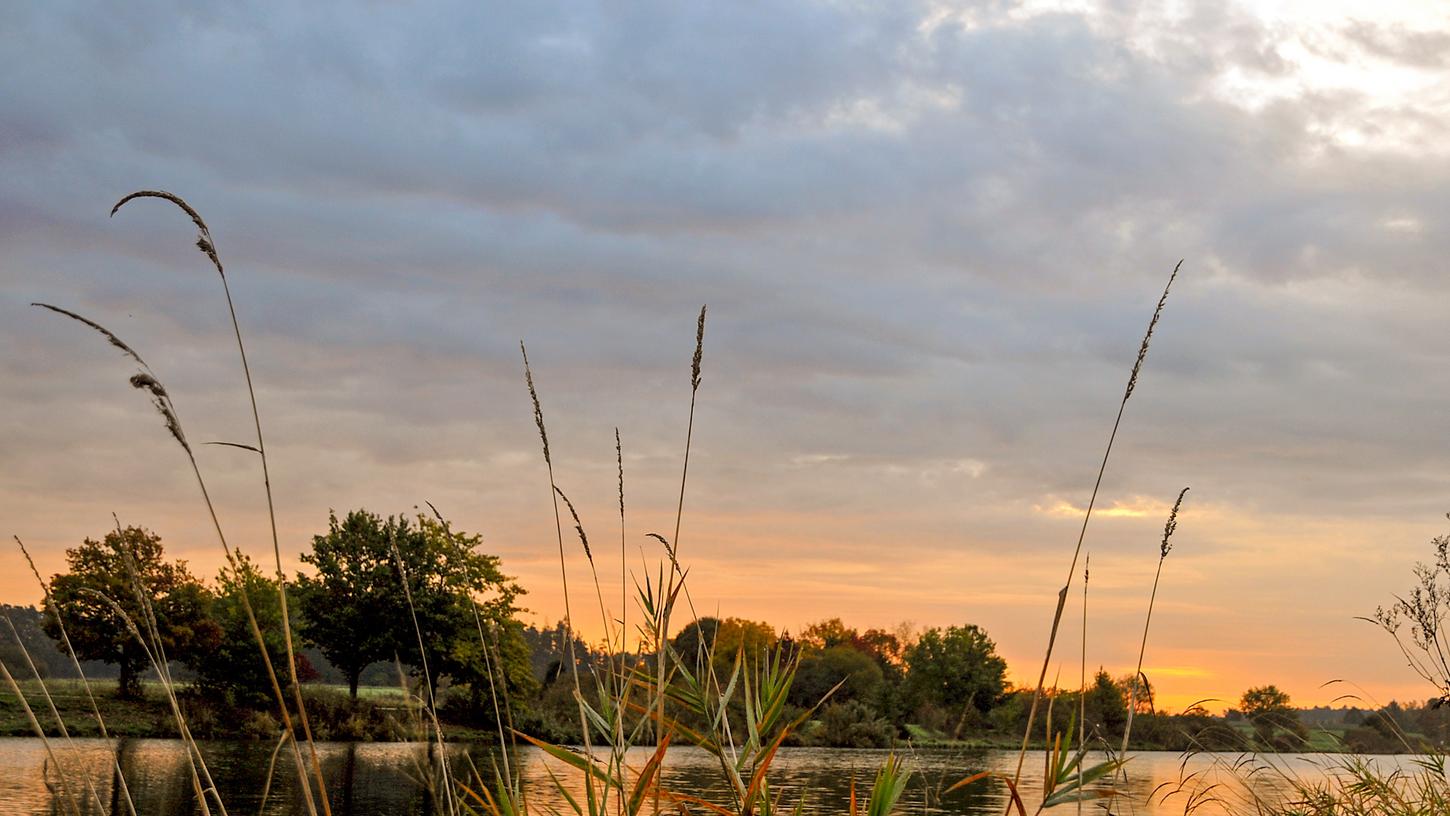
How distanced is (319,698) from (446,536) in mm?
50990

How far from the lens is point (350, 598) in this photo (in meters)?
48.5

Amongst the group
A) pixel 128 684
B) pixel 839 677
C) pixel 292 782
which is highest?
pixel 839 677

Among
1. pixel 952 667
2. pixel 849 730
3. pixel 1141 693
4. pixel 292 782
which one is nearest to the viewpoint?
pixel 1141 693

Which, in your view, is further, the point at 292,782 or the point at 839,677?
the point at 839,677

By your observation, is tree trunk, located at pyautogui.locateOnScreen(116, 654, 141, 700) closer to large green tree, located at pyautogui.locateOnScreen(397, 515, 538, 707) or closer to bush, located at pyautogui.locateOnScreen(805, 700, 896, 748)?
large green tree, located at pyautogui.locateOnScreen(397, 515, 538, 707)

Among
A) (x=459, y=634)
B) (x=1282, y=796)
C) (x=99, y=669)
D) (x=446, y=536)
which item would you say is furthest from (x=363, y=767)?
(x=99, y=669)

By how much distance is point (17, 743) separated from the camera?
38000 mm

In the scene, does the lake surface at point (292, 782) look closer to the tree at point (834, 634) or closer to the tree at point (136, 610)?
the tree at point (136, 610)

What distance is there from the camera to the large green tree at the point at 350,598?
156 ft

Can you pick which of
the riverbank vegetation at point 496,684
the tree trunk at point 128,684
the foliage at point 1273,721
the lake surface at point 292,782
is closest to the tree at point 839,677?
the riverbank vegetation at point 496,684

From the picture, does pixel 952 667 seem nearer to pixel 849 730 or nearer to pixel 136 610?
pixel 849 730

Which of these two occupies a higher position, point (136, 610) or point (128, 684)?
point (136, 610)

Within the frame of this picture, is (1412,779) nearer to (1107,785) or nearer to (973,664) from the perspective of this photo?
(1107,785)

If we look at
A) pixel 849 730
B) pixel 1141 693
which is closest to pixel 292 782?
pixel 1141 693
